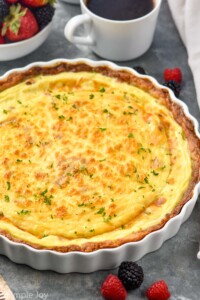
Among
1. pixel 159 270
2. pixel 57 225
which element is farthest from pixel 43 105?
pixel 159 270

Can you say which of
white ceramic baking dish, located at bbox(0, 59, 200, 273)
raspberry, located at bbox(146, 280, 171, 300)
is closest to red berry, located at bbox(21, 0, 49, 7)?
white ceramic baking dish, located at bbox(0, 59, 200, 273)

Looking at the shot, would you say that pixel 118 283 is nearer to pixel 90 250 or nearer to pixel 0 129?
pixel 90 250

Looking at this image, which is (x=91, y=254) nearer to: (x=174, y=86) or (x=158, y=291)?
(x=158, y=291)

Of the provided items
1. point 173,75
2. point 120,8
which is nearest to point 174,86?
point 173,75

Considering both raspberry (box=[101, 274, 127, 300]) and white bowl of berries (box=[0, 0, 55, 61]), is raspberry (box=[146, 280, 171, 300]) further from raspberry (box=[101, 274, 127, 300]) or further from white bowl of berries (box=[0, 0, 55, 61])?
white bowl of berries (box=[0, 0, 55, 61])

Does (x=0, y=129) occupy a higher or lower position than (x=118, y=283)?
higher

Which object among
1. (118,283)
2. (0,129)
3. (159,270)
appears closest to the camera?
(118,283)
